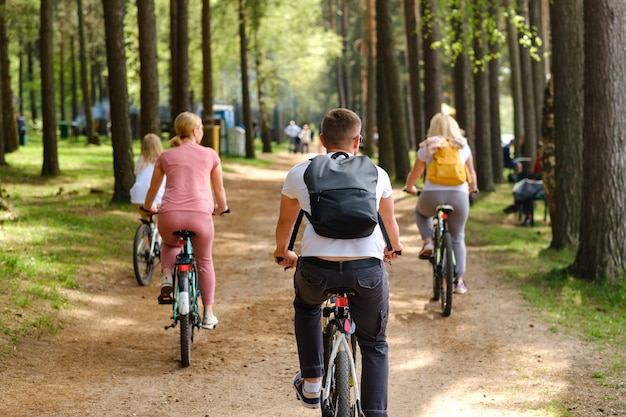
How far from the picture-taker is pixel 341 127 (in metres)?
4.84

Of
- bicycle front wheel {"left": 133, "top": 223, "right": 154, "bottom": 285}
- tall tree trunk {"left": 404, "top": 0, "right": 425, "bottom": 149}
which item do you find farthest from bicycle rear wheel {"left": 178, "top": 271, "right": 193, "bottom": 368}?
tall tree trunk {"left": 404, "top": 0, "right": 425, "bottom": 149}

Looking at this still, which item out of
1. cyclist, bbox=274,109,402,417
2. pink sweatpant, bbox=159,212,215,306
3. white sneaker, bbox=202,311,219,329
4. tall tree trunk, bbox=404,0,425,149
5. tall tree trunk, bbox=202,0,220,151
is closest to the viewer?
cyclist, bbox=274,109,402,417

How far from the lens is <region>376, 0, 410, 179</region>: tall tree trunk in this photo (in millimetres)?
24384

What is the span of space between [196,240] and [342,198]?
319 cm

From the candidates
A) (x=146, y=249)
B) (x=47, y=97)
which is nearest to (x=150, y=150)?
(x=146, y=249)

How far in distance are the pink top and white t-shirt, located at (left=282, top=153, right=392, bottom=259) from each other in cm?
273

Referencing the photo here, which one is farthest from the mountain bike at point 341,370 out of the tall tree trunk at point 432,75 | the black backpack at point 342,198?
the tall tree trunk at point 432,75

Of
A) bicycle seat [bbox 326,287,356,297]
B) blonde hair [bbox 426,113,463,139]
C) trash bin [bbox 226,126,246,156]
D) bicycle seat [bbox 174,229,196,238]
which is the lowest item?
bicycle seat [bbox 326,287,356,297]

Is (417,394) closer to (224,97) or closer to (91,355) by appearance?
(91,355)

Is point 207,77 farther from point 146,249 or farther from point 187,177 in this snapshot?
point 187,177

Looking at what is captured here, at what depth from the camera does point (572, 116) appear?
13273mm

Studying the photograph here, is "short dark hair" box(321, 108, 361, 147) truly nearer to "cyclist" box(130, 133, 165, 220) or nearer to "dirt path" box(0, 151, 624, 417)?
"dirt path" box(0, 151, 624, 417)

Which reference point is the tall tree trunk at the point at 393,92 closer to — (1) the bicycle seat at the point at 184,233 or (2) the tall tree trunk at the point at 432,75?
(2) the tall tree trunk at the point at 432,75

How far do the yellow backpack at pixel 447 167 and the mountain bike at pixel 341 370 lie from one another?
4881 millimetres
